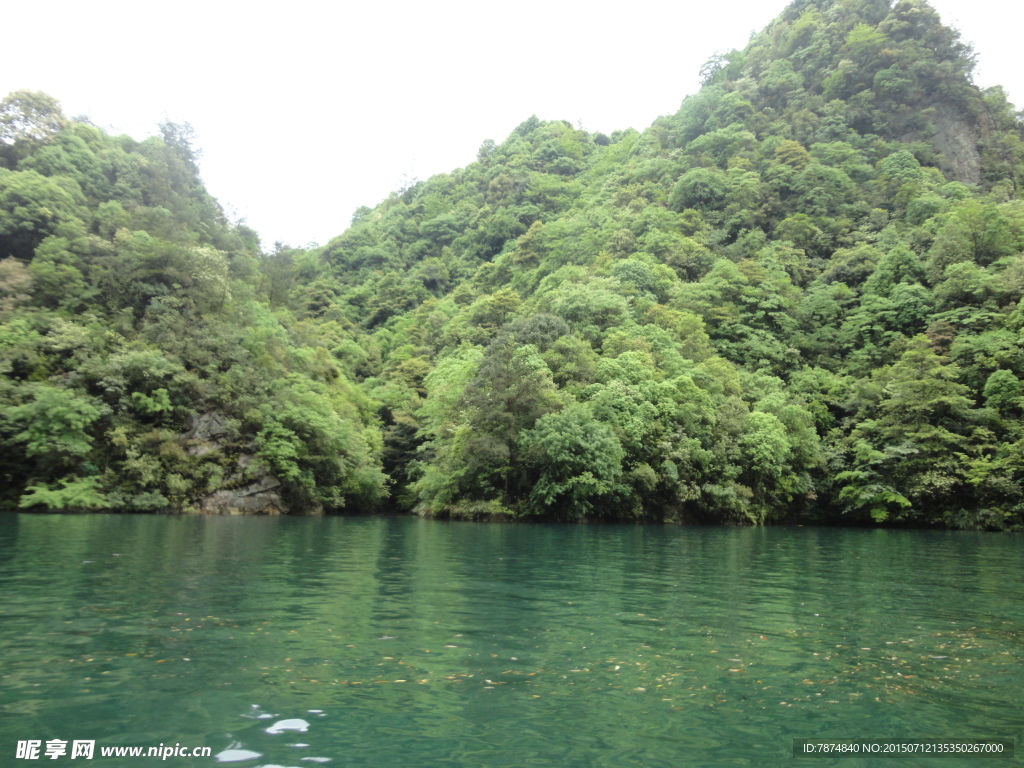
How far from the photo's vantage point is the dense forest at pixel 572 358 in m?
45.7

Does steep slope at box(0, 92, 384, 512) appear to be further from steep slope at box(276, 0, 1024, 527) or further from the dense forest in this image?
steep slope at box(276, 0, 1024, 527)

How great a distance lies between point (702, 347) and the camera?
58875mm

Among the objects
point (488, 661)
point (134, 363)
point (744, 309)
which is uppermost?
point (744, 309)

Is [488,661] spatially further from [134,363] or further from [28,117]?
[28,117]

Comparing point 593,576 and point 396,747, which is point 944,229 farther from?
point 396,747

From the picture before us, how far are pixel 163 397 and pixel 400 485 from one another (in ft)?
83.5

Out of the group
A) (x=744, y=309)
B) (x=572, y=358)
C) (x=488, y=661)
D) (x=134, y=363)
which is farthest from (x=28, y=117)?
(x=488, y=661)

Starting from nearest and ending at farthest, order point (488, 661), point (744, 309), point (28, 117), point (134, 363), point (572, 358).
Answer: point (488, 661) < point (134, 363) < point (572, 358) < point (28, 117) < point (744, 309)

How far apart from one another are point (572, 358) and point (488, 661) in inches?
1751

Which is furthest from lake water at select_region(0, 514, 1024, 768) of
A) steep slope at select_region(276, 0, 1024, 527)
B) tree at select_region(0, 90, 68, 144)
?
tree at select_region(0, 90, 68, 144)

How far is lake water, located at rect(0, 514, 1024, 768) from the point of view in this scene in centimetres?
612

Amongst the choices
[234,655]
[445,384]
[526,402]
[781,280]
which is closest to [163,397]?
[445,384]

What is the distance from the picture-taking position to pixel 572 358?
5266 centimetres

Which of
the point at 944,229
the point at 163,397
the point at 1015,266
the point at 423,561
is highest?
the point at 944,229
